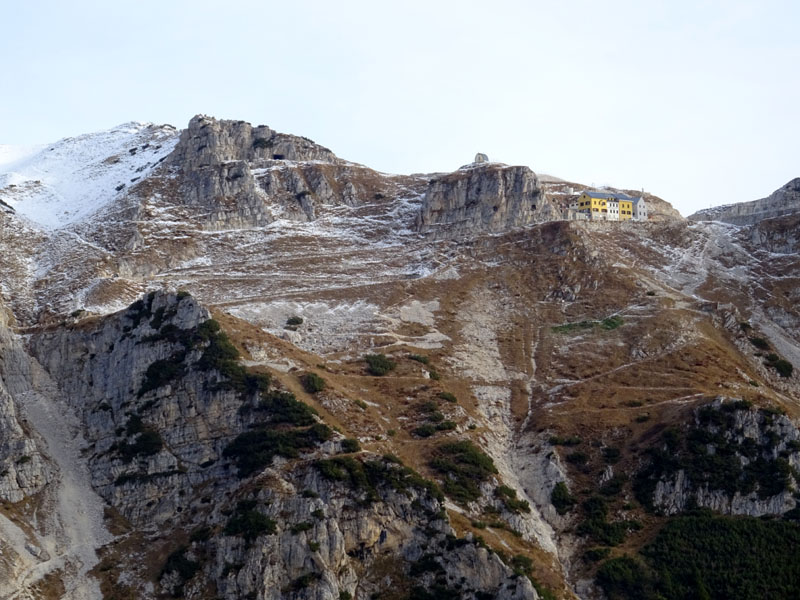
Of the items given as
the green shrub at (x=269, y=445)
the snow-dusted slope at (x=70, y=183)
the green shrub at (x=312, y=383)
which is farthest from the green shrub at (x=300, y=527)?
the snow-dusted slope at (x=70, y=183)

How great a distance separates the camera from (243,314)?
116375mm

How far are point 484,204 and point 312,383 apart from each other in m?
70.4

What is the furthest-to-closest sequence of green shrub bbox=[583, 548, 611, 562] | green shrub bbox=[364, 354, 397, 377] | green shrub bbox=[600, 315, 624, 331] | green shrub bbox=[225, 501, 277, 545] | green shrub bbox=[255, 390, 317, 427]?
green shrub bbox=[600, 315, 624, 331], green shrub bbox=[364, 354, 397, 377], green shrub bbox=[255, 390, 317, 427], green shrub bbox=[583, 548, 611, 562], green shrub bbox=[225, 501, 277, 545]

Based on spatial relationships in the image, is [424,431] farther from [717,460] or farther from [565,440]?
[717,460]

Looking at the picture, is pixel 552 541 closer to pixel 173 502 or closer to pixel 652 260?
pixel 173 502

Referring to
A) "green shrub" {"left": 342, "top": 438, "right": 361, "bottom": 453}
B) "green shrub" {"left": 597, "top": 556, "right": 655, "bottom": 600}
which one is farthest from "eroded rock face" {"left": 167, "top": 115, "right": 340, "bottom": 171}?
"green shrub" {"left": 597, "top": 556, "right": 655, "bottom": 600}

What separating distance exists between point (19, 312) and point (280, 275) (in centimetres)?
3643

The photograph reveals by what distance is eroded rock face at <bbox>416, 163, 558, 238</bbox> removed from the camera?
151m

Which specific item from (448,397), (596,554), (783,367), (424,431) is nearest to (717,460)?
(596,554)

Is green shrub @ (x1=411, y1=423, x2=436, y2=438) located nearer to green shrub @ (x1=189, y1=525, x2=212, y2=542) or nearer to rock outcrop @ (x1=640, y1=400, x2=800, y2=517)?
rock outcrop @ (x1=640, y1=400, x2=800, y2=517)

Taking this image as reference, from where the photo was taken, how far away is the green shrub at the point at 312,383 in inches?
3585

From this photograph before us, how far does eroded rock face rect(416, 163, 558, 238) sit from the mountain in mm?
615

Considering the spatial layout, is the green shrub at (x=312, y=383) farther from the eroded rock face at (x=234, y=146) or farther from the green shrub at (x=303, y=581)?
the eroded rock face at (x=234, y=146)

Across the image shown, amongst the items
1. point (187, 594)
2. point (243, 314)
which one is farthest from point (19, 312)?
point (187, 594)
